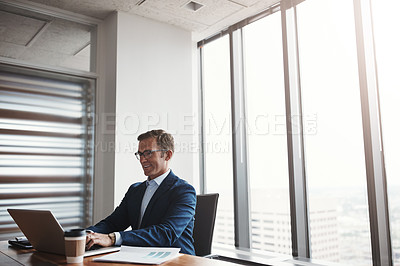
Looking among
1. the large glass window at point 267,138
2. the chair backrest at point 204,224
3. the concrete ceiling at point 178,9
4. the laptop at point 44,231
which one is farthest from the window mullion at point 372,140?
the laptop at point 44,231

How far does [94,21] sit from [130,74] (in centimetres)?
69

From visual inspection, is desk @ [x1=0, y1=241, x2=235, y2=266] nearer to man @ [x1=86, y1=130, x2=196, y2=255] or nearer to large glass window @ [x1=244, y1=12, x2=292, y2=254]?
man @ [x1=86, y1=130, x2=196, y2=255]

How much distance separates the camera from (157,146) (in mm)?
2223

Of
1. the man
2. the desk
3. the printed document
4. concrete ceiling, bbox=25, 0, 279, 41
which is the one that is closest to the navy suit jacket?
the man

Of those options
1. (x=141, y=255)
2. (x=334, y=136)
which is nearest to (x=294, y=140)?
(x=334, y=136)

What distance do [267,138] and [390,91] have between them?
1.16 metres

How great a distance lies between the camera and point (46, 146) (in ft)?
11.0

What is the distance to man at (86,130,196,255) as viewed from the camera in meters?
1.72

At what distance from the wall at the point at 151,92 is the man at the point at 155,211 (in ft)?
4.01

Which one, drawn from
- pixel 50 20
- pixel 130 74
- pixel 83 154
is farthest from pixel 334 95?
pixel 50 20

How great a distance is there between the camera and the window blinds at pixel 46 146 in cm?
317

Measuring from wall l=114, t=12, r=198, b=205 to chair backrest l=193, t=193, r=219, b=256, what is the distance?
135 cm

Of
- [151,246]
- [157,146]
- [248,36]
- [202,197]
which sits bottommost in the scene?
[151,246]

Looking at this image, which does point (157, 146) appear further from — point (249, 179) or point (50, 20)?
point (50, 20)
